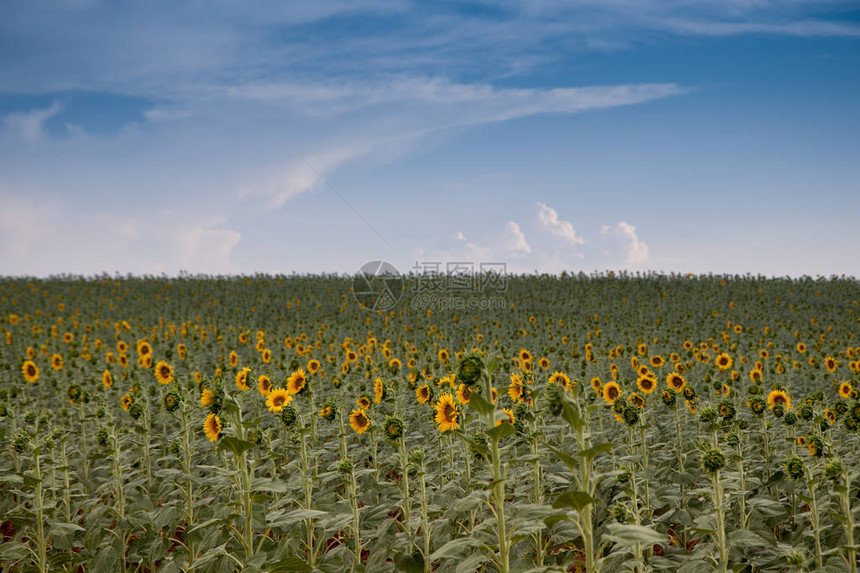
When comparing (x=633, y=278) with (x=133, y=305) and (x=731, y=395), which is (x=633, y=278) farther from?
(x=133, y=305)

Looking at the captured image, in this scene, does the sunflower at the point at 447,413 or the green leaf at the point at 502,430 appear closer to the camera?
the green leaf at the point at 502,430

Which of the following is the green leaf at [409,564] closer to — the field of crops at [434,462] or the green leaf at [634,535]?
the field of crops at [434,462]

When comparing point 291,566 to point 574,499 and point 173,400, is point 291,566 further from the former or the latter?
point 173,400

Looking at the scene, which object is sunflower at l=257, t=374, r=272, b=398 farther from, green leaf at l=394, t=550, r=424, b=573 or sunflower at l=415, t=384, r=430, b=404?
green leaf at l=394, t=550, r=424, b=573

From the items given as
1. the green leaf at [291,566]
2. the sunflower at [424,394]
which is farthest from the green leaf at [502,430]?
the sunflower at [424,394]

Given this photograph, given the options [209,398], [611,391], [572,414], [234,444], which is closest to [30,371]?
[209,398]

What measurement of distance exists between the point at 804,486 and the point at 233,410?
15.8 feet

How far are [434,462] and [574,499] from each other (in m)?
3.78

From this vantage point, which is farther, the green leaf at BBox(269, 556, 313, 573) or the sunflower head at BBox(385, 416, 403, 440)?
the sunflower head at BBox(385, 416, 403, 440)

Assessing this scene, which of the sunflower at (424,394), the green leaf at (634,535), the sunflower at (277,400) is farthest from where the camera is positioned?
the sunflower at (424,394)

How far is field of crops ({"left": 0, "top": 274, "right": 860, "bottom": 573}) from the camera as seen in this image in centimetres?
310

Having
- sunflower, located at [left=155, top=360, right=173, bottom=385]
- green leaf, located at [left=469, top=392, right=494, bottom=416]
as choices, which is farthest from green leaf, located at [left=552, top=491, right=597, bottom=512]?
sunflower, located at [left=155, top=360, right=173, bottom=385]

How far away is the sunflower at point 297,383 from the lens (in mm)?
4848

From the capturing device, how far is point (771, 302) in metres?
21.2
